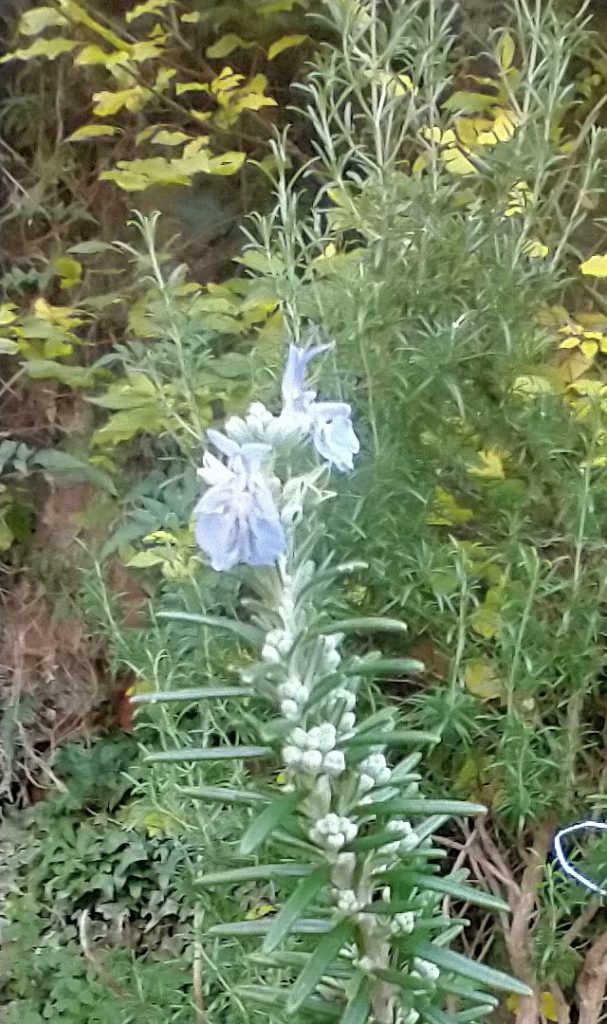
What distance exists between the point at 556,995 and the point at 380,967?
14.8 inches

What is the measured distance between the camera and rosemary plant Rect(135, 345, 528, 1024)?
550 mm

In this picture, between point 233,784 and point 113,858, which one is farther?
point 113,858

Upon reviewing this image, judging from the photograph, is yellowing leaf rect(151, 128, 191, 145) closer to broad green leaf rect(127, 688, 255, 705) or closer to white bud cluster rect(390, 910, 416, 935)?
broad green leaf rect(127, 688, 255, 705)

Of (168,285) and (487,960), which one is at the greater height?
(168,285)

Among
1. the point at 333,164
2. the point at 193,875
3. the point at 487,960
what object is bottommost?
the point at 487,960

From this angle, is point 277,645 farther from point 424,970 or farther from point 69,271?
point 69,271

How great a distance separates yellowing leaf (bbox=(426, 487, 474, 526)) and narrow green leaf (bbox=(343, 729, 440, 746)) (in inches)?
12.8

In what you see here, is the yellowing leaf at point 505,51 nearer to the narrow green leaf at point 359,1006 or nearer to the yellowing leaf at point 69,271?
the yellowing leaf at point 69,271

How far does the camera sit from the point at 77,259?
1497 millimetres

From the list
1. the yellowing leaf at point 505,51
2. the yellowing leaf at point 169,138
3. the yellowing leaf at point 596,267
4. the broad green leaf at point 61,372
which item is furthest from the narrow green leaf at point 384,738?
the yellowing leaf at point 169,138

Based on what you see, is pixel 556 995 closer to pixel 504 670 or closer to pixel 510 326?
pixel 504 670

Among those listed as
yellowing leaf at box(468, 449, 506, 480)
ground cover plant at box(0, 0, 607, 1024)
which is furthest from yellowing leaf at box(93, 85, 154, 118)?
yellowing leaf at box(468, 449, 506, 480)

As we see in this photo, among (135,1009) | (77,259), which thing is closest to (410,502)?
(135,1009)

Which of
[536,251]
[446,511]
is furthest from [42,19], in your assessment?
[446,511]
